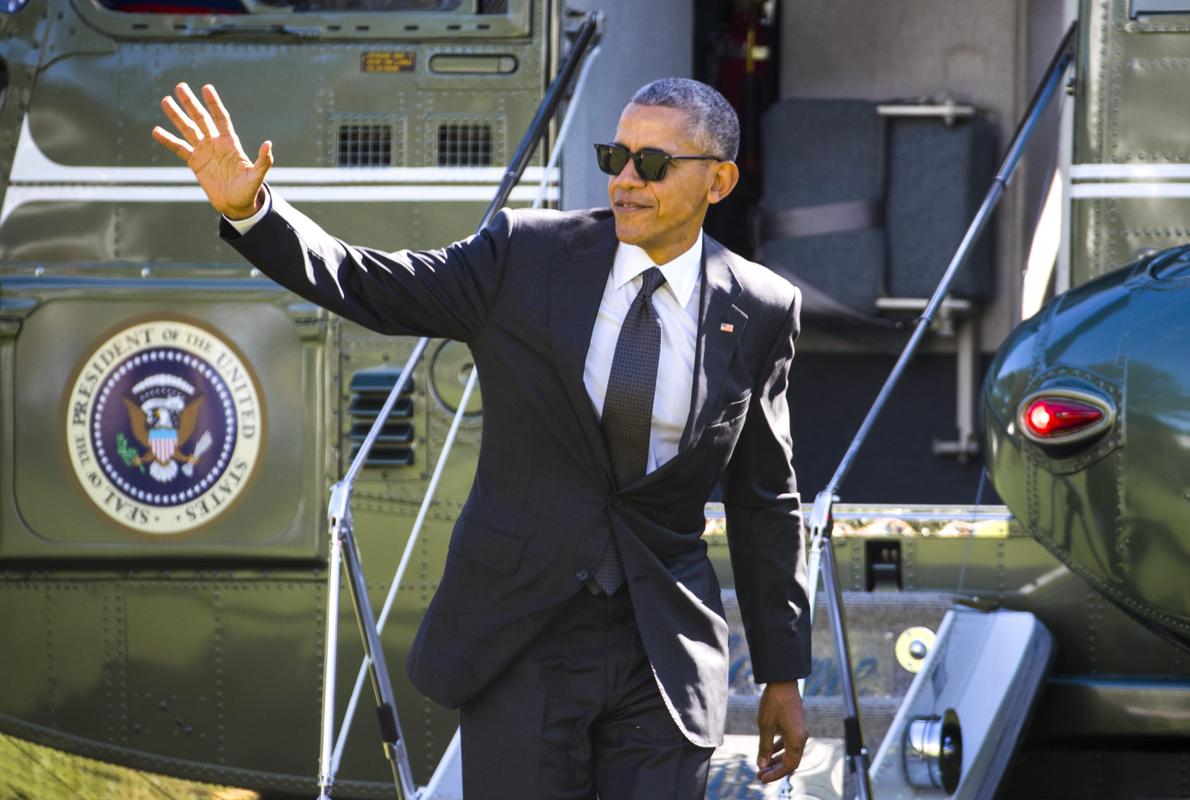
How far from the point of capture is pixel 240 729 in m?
5.26

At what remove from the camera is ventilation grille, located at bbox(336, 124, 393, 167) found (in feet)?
17.4

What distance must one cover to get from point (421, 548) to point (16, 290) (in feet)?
5.19

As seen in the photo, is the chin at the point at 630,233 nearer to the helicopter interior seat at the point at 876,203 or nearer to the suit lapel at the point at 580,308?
the suit lapel at the point at 580,308

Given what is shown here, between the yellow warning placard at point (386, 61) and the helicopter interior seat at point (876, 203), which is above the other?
the yellow warning placard at point (386, 61)

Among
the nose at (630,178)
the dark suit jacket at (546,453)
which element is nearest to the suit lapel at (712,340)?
the dark suit jacket at (546,453)

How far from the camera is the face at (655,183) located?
2.76 metres

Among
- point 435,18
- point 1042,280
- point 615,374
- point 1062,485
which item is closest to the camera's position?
point 615,374

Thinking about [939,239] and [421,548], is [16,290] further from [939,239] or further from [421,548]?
[939,239]

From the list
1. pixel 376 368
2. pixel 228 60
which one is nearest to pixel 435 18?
pixel 228 60

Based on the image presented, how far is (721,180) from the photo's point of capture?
288cm

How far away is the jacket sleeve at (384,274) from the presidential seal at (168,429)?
98.6 inches

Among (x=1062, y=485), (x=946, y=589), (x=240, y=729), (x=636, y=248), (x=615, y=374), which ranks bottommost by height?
(x=240, y=729)

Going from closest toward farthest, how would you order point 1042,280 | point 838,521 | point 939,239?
point 838,521 < point 1042,280 < point 939,239

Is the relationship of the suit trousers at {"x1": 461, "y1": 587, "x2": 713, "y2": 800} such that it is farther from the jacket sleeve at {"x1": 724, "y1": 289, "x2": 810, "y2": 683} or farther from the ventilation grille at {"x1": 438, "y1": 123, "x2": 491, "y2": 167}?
the ventilation grille at {"x1": 438, "y1": 123, "x2": 491, "y2": 167}
